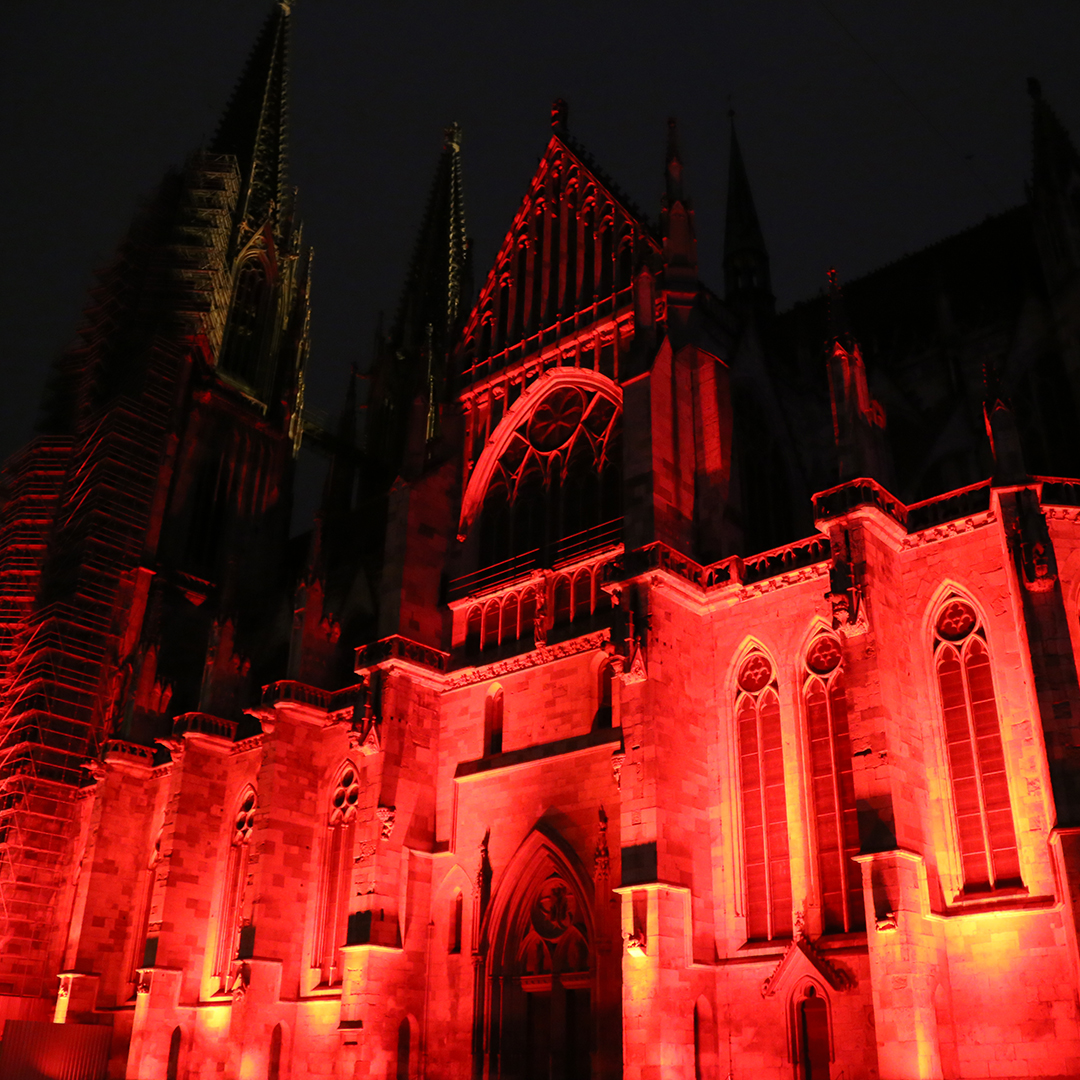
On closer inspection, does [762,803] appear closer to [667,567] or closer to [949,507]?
[667,567]

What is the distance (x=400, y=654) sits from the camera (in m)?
24.7

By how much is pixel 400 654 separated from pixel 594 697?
4897 mm

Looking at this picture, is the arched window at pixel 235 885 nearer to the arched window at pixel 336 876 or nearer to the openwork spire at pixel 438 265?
the arched window at pixel 336 876

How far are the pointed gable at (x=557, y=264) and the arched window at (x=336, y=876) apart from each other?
10829 mm

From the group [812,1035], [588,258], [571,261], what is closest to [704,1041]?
[812,1035]

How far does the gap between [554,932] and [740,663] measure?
20.7 feet

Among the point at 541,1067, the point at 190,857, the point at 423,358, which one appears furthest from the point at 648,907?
the point at 423,358

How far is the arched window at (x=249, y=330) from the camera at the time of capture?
148 feet

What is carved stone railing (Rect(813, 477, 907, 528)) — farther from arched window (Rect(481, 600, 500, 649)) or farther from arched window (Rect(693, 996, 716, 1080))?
arched window (Rect(481, 600, 500, 649))

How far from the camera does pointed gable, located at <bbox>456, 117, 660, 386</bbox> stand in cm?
2614

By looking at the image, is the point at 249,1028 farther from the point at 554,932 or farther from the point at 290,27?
the point at 290,27

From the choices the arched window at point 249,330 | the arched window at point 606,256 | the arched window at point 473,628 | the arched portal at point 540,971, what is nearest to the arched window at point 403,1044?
the arched portal at point 540,971

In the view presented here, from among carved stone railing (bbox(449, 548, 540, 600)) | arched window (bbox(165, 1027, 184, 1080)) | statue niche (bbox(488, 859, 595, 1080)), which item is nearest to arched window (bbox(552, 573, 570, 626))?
carved stone railing (bbox(449, 548, 540, 600))

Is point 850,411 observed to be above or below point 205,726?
above
